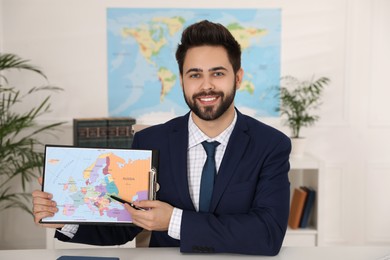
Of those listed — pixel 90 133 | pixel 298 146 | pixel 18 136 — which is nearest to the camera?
pixel 90 133

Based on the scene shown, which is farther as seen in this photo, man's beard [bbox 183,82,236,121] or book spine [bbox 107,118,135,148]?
book spine [bbox 107,118,135,148]

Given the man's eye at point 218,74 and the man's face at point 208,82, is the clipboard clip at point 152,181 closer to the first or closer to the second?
the man's face at point 208,82

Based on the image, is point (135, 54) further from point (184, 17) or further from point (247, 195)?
point (247, 195)

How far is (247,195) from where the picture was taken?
2.05 meters

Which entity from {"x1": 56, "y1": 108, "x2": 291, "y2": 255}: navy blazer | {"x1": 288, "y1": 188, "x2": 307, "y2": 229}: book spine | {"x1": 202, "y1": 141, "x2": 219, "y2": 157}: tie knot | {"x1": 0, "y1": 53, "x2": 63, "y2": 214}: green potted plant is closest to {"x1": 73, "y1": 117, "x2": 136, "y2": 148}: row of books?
{"x1": 0, "y1": 53, "x2": 63, "y2": 214}: green potted plant

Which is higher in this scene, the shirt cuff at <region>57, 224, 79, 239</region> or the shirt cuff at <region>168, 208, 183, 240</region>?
the shirt cuff at <region>168, 208, 183, 240</region>

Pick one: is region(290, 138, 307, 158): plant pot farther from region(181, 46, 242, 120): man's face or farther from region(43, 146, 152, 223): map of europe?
region(43, 146, 152, 223): map of europe

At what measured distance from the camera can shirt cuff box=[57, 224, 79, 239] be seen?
1.94 metres

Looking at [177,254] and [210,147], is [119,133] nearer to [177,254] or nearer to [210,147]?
[210,147]

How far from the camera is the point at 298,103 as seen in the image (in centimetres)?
405

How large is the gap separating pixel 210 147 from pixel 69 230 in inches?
23.9

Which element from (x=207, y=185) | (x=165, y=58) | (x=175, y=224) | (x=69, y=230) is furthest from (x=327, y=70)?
(x=69, y=230)

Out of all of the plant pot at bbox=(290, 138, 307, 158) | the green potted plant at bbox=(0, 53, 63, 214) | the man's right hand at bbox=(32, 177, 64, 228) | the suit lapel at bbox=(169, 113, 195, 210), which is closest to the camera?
the man's right hand at bbox=(32, 177, 64, 228)

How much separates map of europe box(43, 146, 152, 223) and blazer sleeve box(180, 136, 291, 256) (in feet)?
0.75
